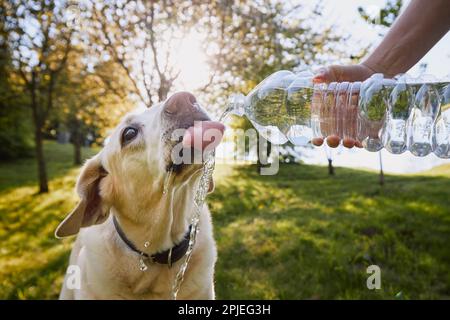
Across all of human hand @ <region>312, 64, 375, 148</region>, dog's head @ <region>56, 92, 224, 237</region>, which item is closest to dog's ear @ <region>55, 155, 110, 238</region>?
dog's head @ <region>56, 92, 224, 237</region>

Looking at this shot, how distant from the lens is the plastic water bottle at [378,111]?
2193 mm

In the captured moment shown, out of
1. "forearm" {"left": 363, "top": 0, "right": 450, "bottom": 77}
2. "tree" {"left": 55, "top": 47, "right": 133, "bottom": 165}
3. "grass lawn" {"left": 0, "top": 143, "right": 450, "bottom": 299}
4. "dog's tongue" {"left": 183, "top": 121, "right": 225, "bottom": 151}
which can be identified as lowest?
"grass lawn" {"left": 0, "top": 143, "right": 450, "bottom": 299}

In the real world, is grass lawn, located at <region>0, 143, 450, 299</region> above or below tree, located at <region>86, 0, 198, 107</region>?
below

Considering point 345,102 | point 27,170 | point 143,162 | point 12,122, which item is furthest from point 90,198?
point 12,122

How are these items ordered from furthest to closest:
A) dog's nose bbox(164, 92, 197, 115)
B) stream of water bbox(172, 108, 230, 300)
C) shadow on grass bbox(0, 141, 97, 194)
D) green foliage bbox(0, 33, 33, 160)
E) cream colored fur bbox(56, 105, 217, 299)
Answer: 1. shadow on grass bbox(0, 141, 97, 194)
2. green foliage bbox(0, 33, 33, 160)
3. cream colored fur bbox(56, 105, 217, 299)
4. stream of water bbox(172, 108, 230, 300)
5. dog's nose bbox(164, 92, 197, 115)

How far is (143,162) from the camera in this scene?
285 cm

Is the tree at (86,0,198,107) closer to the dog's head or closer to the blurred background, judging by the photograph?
the blurred background

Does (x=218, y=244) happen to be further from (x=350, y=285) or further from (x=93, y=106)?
(x=93, y=106)

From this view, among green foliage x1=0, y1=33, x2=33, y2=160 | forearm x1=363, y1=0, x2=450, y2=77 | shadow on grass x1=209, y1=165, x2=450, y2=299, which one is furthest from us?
green foliage x1=0, y1=33, x2=33, y2=160

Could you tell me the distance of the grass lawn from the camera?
15.3ft

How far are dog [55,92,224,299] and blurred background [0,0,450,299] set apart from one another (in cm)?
131

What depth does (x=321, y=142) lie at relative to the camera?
2398 millimetres

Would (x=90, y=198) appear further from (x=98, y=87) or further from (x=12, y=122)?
(x=12, y=122)
